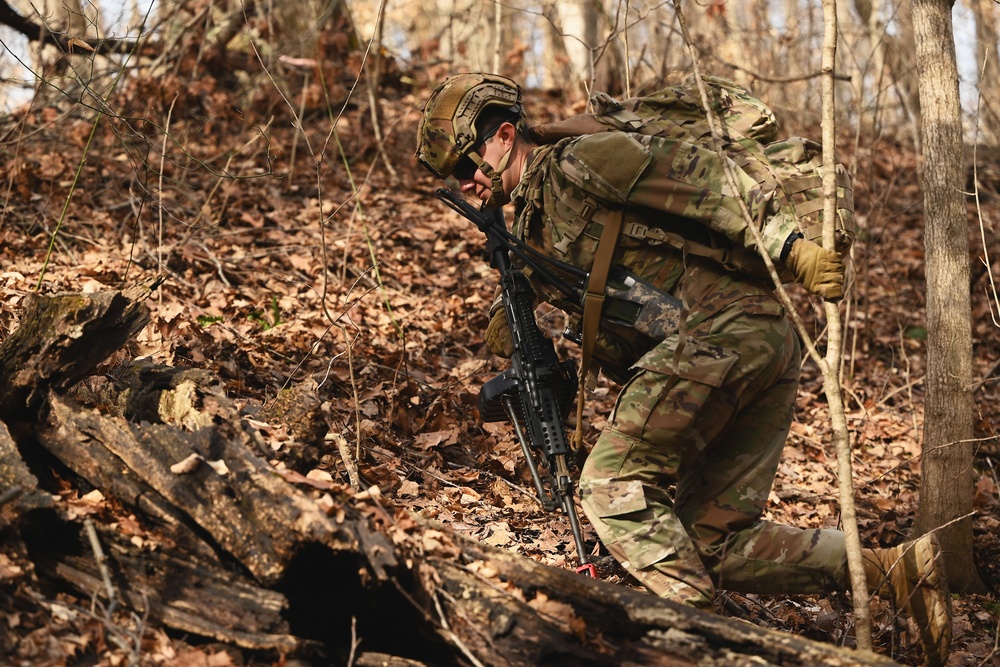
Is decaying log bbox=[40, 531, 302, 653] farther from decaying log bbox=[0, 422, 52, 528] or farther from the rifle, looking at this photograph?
the rifle

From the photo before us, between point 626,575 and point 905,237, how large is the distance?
724 centimetres

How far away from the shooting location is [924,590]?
3.34 metres

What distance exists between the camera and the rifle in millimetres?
3637

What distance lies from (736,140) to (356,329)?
3150 millimetres

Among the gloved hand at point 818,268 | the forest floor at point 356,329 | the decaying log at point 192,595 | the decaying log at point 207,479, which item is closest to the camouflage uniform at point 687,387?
the gloved hand at point 818,268

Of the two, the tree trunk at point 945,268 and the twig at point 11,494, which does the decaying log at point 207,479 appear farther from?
the tree trunk at point 945,268

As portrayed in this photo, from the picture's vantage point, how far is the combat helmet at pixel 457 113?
378 centimetres

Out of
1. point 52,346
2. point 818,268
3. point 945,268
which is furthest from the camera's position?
point 945,268

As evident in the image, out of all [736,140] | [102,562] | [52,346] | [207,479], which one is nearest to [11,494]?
[102,562]

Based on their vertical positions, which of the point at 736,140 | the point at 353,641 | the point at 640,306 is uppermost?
the point at 736,140

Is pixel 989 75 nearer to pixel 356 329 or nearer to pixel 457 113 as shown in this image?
pixel 356 329

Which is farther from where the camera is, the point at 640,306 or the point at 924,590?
the point at 640,306

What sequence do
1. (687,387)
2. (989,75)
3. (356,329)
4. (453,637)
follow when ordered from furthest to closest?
1. (989,75)
2. (356,329)
3. (687,387)
4. (453,637)

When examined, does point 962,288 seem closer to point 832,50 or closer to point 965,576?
point 965,576
